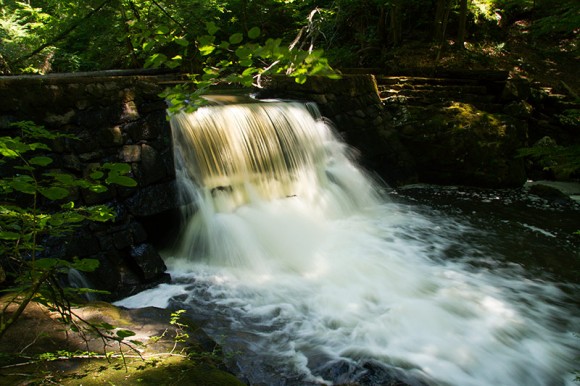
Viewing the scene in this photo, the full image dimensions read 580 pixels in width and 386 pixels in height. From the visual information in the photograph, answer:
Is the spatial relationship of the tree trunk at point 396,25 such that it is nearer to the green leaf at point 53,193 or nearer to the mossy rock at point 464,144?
the mossy rock at point 464,144

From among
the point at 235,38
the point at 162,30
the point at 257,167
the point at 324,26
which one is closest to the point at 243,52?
the point at 235,38

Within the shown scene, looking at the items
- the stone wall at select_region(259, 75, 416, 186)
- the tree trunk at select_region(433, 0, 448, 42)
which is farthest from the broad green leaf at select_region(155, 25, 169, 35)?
the tree trunk at select_region(433, 0, 448, 42)

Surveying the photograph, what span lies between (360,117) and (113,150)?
231 inches

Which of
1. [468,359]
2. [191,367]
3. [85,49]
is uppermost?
[85,49]

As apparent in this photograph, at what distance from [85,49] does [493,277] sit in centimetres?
1928

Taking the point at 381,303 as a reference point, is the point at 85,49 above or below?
above

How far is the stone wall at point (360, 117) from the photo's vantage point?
830cm

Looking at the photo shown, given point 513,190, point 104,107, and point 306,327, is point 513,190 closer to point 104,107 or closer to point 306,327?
point 306,327

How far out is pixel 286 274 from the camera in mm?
4773

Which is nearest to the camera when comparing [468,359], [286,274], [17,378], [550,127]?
[17,378]

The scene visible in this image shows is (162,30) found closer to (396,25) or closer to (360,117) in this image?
(360,117)

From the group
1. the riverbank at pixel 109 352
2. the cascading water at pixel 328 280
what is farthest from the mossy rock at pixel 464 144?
the riverbank at pixel 109 352

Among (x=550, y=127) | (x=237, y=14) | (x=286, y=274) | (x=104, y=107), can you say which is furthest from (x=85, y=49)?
(x=550, y=127)

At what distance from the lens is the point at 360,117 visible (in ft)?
28.7
